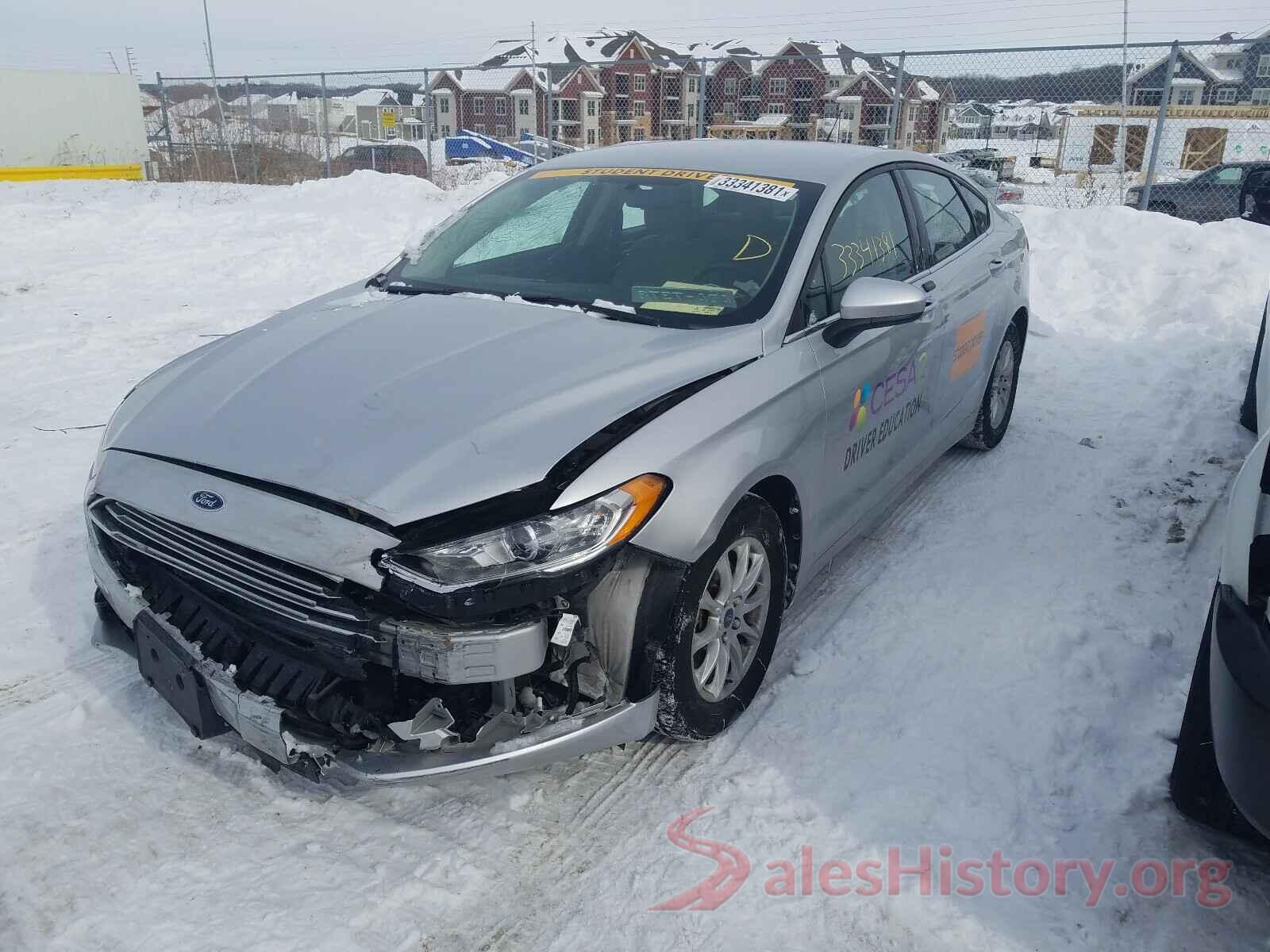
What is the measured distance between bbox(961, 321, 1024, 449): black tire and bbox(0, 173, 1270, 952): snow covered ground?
12 centimetres

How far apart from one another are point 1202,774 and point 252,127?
749 inches

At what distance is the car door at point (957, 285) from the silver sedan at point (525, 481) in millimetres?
508

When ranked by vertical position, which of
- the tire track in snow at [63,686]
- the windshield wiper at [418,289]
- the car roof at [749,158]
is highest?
the car roof at [749,158]

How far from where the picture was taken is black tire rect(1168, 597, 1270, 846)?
8.43ft

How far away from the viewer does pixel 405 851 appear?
2.58m

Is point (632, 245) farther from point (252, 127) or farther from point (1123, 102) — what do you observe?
point (252, 127)

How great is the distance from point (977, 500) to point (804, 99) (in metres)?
16.7

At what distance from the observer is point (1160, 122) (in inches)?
462

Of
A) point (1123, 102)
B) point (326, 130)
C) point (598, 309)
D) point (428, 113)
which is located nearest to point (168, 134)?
point (326, 130)

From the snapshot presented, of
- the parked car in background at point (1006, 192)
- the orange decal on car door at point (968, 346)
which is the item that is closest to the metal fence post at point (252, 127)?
the parked car in background at point (1006, 192)

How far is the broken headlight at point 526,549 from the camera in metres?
2.27

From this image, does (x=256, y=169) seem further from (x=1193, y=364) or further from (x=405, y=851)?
(x=405, y=851)

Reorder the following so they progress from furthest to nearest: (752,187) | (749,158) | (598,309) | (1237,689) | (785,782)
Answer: (749,158)
(752,187)
(598,309)
(785,782)
(1237,689)

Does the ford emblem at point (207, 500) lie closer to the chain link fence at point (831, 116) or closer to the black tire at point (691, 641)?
the black tire at point (691, 641)
